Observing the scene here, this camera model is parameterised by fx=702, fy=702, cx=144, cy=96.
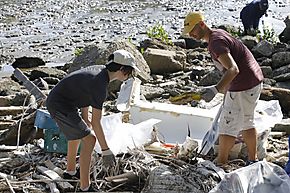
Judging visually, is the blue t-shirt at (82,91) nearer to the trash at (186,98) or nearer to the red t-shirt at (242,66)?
the red t-shirt at (242,66)

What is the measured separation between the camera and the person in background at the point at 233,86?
6.04 meters

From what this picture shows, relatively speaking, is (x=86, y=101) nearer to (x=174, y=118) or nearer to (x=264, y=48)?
(x=174, y=118)

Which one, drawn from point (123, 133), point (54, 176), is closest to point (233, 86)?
point (123, 133)

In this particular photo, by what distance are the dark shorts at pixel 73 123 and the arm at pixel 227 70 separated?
118cm

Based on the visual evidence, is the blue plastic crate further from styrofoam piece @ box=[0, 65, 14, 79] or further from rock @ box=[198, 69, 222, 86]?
styrofoam piece @ box=[0, 65, 14, 79]

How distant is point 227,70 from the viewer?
19.4 feet

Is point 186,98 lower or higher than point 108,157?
lower

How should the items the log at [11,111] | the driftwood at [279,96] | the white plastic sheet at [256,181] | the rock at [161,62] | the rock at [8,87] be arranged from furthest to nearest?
the rock at [161,62] → the rock at [8,87] → the driftwood at [279,96] → the log at [11,111] → the white plastic sheet at [256,181]

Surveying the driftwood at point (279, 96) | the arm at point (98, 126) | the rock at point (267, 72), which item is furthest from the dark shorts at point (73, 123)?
the rock at point (267, 72)

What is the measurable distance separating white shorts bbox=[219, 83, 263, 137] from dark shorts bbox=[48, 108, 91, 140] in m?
1.27

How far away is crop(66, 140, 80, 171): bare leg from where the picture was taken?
6227mm

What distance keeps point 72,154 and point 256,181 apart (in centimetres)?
174

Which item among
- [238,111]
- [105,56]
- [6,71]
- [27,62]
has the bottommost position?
[6,71]

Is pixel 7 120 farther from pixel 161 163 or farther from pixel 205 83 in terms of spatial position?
pixel 205 83
